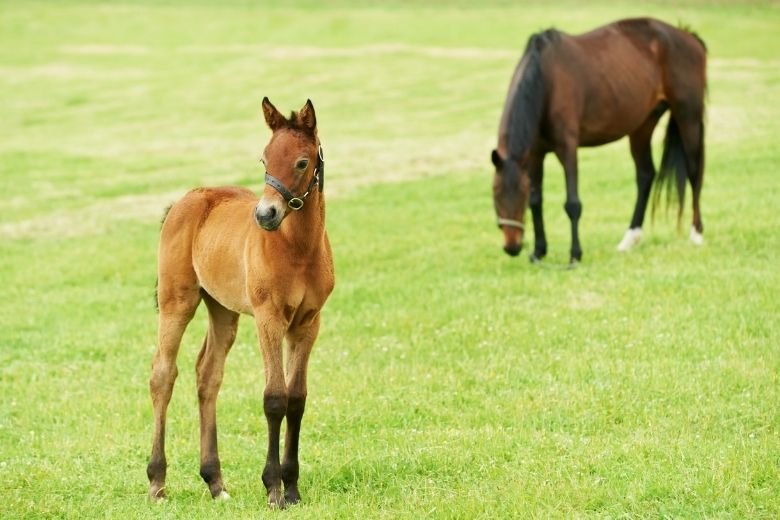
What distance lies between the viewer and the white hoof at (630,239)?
43.4ft

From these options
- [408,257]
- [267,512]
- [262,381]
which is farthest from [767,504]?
[408,257]

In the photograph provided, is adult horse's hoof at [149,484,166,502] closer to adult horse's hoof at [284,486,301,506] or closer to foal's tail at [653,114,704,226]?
adult horse's hoof at [284,486,301,506]

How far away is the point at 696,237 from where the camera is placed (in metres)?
13.1

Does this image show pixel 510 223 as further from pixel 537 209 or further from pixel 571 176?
pixel 571 176

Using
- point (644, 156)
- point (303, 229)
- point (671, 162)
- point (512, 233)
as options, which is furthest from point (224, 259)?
point (644, 156)

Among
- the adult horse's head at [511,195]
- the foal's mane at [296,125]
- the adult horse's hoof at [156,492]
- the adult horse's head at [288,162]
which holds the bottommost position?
the adult horse's hoof at [156,492]

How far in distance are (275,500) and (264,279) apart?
50.7 inches

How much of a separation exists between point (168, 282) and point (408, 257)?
23.5 ft

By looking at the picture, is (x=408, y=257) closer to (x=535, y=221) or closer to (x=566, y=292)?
(x=535, y=221)

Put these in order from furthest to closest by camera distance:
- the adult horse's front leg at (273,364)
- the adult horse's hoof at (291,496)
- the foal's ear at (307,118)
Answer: the adult horse's hoof at (291,496) < the adult horse's front leg at (273,364) < the foal's ear at (307,118)

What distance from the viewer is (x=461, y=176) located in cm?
2042

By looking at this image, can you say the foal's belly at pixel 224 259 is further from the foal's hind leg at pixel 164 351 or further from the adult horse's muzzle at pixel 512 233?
the adult horse's muzzle at pixel 512 233

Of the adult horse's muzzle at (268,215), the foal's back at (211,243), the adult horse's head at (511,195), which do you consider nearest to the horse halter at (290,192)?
the adult horse's muzzle at (268,215)

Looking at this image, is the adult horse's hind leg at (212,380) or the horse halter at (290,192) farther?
the adult horse's hind leg at (212,380)
